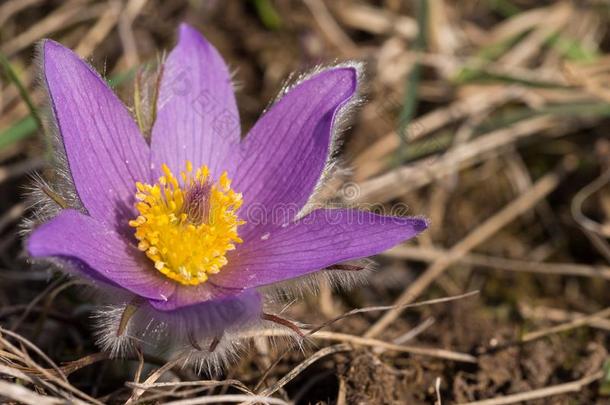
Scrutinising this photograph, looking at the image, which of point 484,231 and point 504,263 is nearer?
point 504,263

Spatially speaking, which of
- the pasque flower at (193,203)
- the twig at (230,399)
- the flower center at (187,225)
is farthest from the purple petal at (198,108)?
the twig at (230,399)

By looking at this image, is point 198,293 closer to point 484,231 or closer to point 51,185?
point 51,185

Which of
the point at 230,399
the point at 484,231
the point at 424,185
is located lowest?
the point at 230,399

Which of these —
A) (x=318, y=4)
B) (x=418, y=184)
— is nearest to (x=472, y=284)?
(x=418, y=184)

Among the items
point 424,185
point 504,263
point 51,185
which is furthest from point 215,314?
point 424,185

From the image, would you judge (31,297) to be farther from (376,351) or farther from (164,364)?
(376,351)

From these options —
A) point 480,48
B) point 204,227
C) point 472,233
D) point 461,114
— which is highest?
point 480,48

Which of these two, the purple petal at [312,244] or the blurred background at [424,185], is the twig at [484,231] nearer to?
the blurred background at [424,185]

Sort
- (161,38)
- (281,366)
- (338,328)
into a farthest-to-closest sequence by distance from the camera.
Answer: (161,38), (338,328), (281,366)
